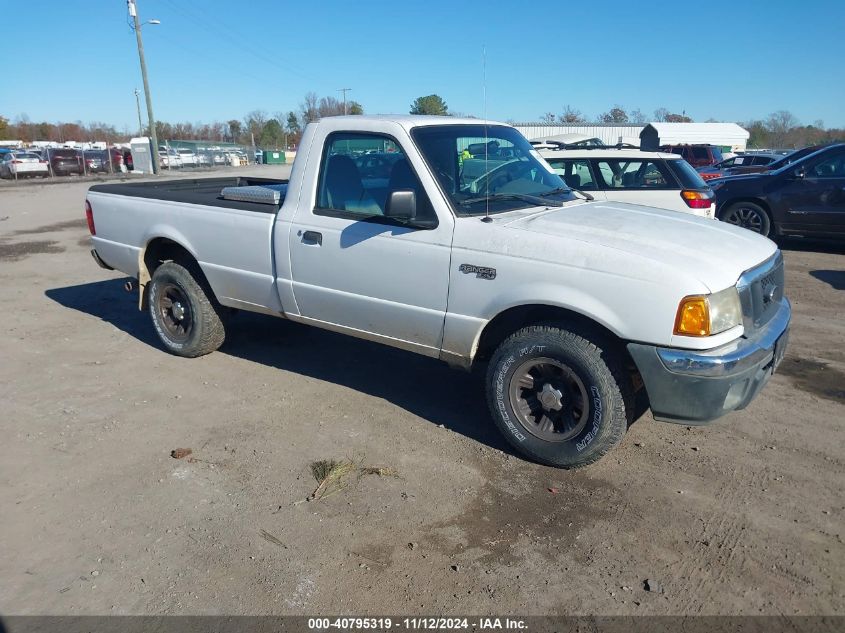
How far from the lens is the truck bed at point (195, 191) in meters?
5.24

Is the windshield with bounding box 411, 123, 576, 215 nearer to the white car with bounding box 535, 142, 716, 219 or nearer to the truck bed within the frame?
the truck bed

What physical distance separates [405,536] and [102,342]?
14.9 ft

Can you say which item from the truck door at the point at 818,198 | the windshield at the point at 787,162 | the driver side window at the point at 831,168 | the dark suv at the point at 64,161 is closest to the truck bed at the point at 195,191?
the truck door at the point at 818,198

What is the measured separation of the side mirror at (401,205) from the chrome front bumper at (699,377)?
1522 mm

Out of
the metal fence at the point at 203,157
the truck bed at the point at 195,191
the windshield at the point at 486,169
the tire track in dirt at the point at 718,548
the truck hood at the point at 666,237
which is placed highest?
the windshield at the point at 486,169

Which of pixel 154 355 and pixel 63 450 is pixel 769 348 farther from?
pixel 154 355

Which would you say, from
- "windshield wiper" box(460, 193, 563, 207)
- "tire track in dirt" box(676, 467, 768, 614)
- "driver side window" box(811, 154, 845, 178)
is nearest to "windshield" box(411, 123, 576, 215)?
"windshield wiper" box(460, 193, 563, 207)

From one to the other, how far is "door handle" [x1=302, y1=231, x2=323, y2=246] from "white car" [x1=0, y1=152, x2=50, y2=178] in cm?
3608

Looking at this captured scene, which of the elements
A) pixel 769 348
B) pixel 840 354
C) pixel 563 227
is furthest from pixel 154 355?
pixel 840 354

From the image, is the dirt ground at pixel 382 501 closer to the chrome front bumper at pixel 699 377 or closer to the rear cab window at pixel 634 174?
the chrome front bumper at pixel 699 377

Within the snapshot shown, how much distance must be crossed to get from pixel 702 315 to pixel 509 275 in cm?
107

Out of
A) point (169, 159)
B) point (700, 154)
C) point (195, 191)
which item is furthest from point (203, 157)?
point (195, 191)

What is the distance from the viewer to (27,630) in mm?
2746

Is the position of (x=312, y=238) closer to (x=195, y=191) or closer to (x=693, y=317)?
(x=195, y=191)
